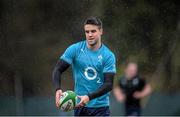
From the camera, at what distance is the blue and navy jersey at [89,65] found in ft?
23.6

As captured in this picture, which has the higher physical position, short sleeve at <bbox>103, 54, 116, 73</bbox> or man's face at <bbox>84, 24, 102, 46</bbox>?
man's face at <bbox>84, 24, 102, 46</bbox>

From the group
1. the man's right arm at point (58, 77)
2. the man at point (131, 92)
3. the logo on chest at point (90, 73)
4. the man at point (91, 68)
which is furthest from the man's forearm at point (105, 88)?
the man at point (131, 92)

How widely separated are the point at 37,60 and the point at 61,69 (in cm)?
635

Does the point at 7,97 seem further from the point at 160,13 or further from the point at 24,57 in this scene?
the point at 160,13

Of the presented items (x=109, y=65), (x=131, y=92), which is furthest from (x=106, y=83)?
(x=131, y=92)

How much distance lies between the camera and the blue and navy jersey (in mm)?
7180

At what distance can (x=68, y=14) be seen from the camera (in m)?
13.2

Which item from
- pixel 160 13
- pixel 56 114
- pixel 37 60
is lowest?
pixel 56 114

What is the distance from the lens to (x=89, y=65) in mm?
7203

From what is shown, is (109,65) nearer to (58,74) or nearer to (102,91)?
(102,91)

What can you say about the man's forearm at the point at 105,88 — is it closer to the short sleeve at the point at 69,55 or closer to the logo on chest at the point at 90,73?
the logo on chest at the point at 90,73

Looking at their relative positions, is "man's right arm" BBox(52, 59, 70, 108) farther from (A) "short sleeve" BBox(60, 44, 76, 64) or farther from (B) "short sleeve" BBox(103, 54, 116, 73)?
(B) "short sleeve" BBox(103, 54, 116, 73)

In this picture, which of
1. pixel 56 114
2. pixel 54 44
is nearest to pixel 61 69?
pixel 56 114

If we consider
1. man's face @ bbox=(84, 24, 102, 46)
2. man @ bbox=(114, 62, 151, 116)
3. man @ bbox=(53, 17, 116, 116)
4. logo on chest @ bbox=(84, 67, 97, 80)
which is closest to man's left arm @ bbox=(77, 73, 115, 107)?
man @ bbox=(53, 17, 116, 116)
